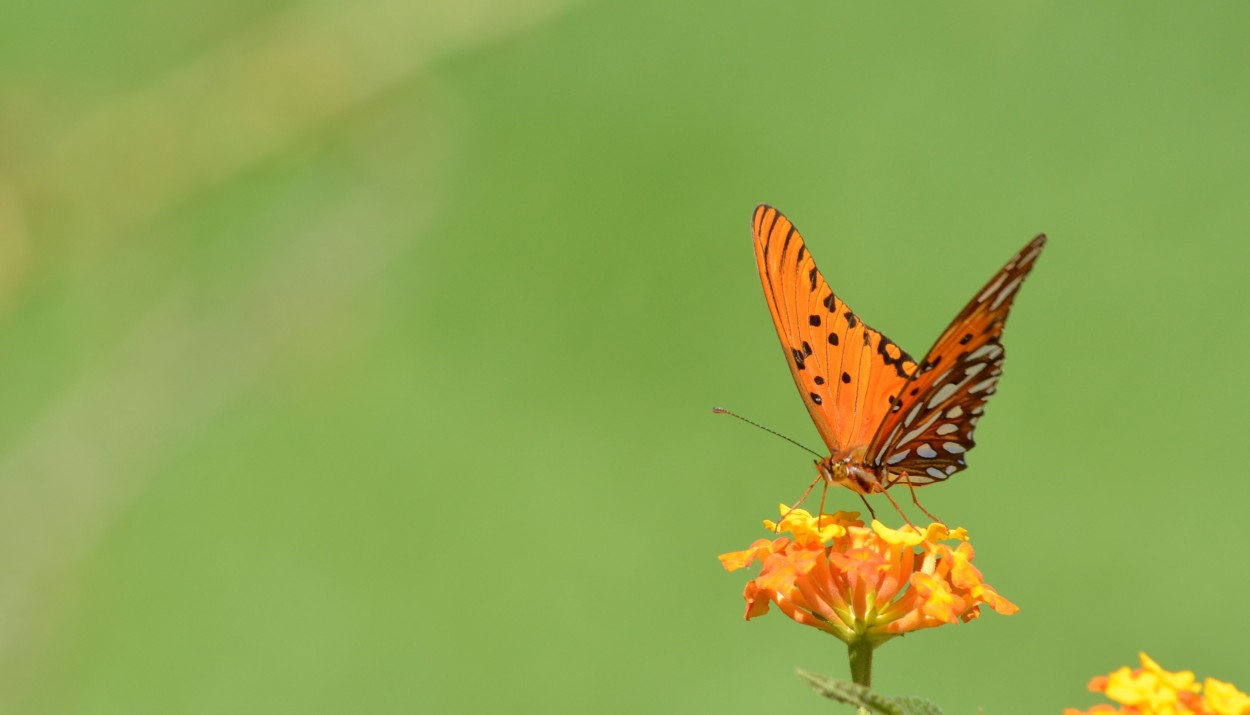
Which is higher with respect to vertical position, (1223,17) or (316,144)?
(1223,17)

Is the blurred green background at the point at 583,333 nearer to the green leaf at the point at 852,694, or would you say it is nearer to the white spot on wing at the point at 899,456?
the white spot on wing at the point at 899,456

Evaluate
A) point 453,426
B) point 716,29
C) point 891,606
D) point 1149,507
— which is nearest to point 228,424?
point 453,426

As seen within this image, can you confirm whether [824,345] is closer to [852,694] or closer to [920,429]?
[920,429]

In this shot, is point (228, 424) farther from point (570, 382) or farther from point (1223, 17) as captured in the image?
point (1223, 17)

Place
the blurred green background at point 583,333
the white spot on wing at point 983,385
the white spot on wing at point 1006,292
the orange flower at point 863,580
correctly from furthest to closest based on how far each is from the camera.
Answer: the blurred green background at point 583,333 < the white spot on wing at point 983,385 < the white spot on wing at point 1006,292 < the orange flower at point 863,580

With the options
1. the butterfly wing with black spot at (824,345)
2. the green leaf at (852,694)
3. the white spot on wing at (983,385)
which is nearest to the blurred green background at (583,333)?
the butterfly wing with black spot at (824,345)

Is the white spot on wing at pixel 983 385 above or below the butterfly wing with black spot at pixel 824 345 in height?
below

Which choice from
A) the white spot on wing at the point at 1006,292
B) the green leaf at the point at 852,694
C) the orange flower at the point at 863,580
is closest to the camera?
the green leaf at the point at 852,694
